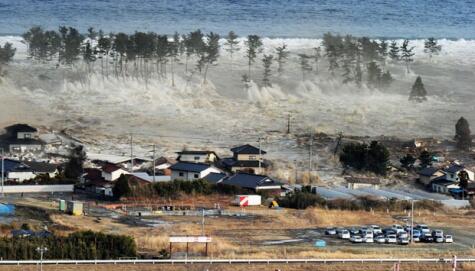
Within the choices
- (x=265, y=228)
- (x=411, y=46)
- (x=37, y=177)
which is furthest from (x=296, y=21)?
(x=265, y=228)

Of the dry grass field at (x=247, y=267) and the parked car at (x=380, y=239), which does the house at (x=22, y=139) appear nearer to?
the parked car at (x=380, y=239)

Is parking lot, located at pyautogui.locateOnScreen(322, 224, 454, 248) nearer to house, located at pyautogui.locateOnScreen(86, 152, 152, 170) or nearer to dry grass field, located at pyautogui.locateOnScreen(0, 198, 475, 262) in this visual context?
dry grass field, located at pyautogui.locateOnScreen(0, 198, 475, 262)

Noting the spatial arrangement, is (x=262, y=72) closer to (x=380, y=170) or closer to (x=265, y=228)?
(x=380, y=170)

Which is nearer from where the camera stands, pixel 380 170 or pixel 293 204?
pixel 293 204

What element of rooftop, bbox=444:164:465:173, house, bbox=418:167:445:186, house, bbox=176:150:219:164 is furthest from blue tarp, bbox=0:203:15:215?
rooftop, bbox=444:164:465:173

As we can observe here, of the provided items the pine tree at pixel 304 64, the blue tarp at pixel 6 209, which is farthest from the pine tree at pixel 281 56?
the blue tarp at pixel 6 209

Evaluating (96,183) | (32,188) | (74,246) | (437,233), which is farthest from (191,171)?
(74,246)
